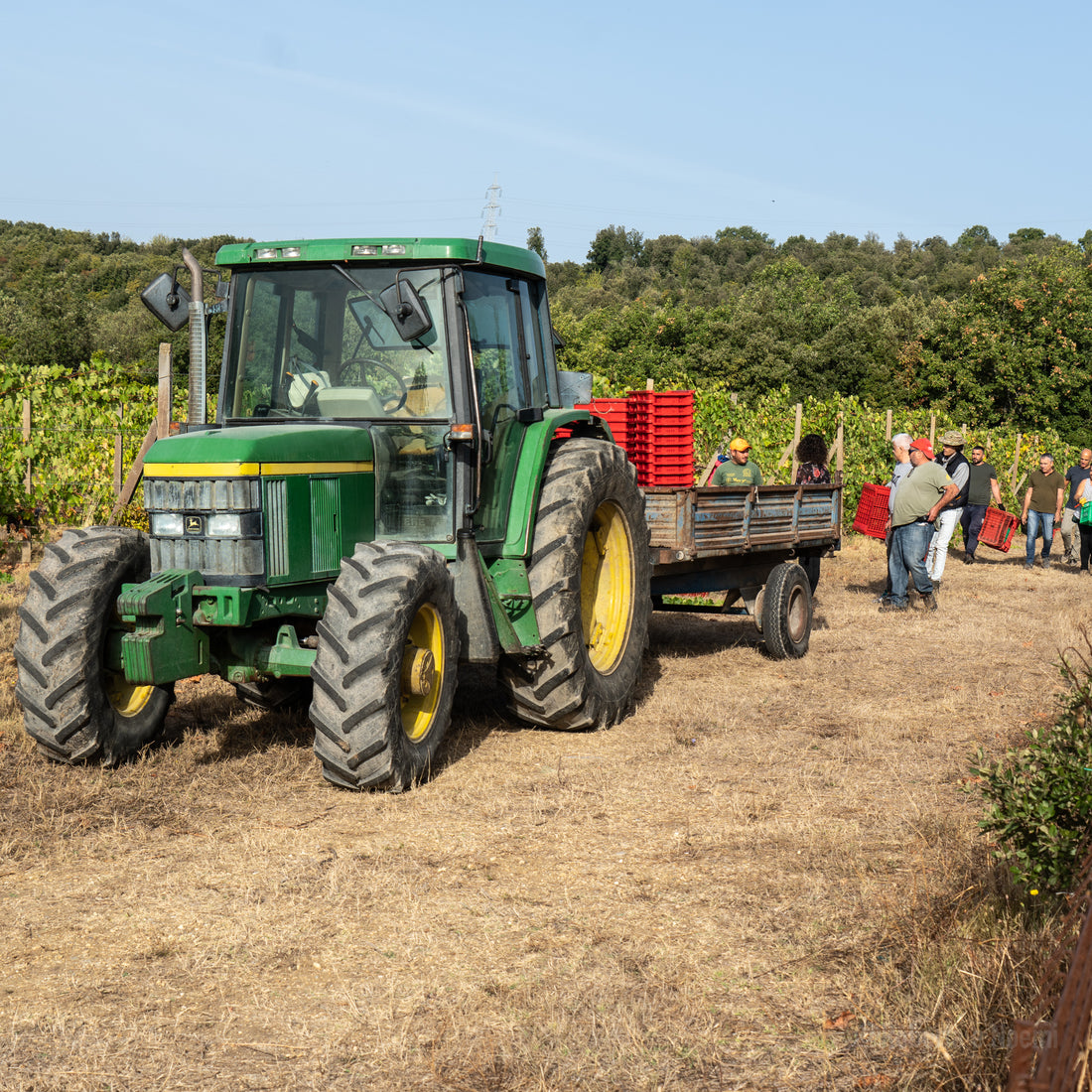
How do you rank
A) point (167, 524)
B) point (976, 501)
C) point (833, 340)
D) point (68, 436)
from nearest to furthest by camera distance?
point (167, 524) < point (68, 436) < point (976, 501) < point (833, 340)

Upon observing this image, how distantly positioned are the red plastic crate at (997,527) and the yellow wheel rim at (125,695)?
14.0 meters

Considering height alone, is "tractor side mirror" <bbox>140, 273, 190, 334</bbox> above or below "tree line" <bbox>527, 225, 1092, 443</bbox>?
below

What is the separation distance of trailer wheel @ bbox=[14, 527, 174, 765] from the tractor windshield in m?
1.12

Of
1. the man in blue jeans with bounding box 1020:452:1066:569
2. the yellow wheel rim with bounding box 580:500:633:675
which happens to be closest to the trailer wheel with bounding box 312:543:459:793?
the yellow wheel rim with bounding box 580:500:633:675

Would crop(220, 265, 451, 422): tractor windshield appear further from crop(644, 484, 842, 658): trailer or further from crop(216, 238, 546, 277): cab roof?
crop(644, 484, 842, 658): trailer

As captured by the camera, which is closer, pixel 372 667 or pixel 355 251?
pixel 372 667

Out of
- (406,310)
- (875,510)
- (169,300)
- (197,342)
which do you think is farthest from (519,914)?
(875,510)

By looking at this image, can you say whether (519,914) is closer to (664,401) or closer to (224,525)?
(224,525)

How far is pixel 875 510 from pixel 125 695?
29.6 feet

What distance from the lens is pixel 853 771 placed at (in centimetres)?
614

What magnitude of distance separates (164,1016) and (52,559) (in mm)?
2829

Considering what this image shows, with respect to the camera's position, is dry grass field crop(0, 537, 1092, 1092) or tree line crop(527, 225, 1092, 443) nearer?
dry grass field crop(0, 537, 1092, 1092)

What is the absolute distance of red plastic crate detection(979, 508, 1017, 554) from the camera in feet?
56.9

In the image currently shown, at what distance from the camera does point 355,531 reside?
5.95 m
